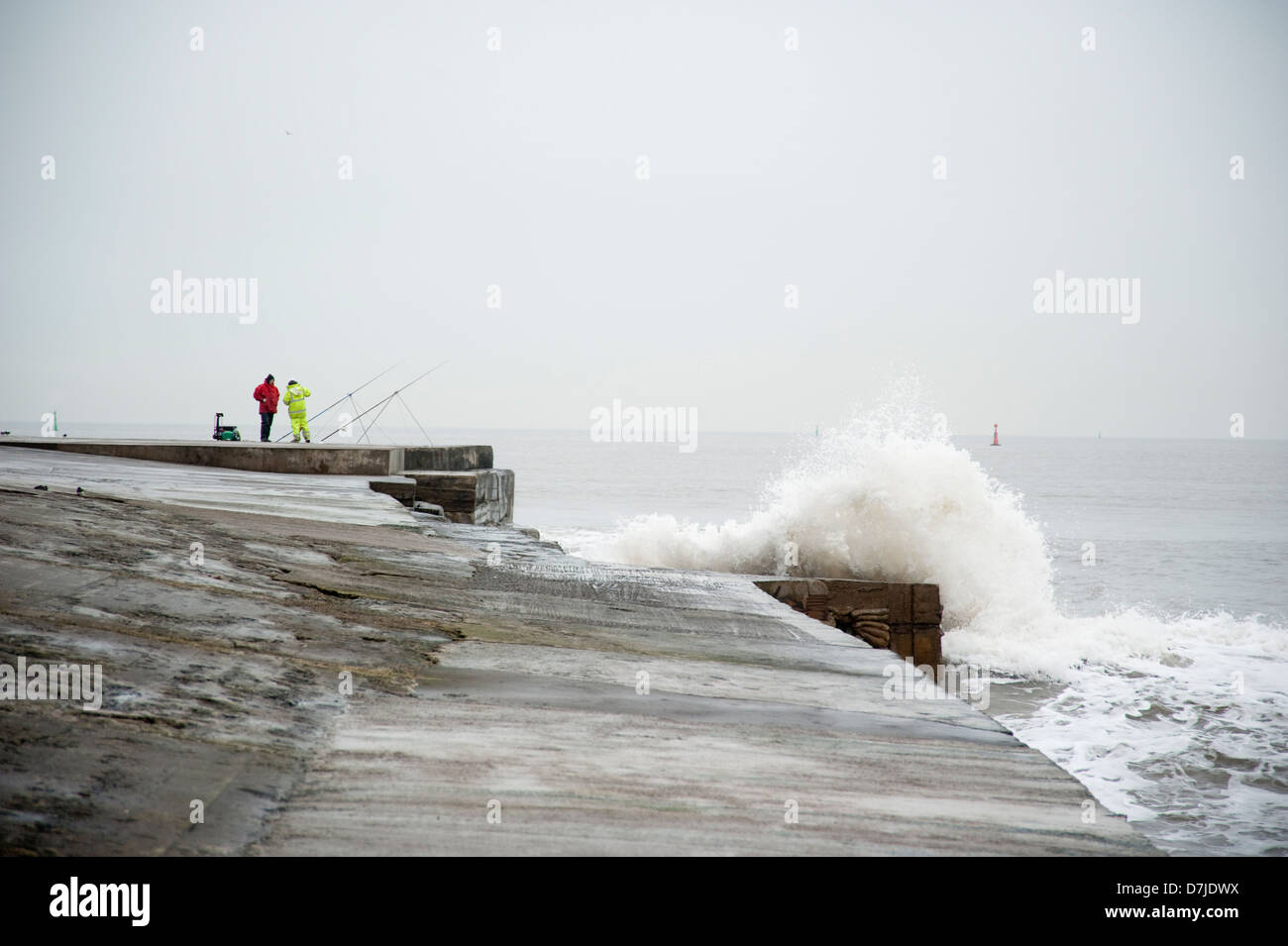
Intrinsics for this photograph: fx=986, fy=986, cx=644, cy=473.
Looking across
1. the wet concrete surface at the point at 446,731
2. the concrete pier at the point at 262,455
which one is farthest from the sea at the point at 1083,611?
the concrete pier at the point at 262,455

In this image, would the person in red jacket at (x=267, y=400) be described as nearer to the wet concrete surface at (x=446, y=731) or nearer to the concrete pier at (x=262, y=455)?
the concrete pier at (x=262, y=455)

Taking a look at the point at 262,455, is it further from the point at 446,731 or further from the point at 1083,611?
the point at 1083,611

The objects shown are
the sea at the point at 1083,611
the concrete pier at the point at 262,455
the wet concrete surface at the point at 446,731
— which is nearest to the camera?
the wet concrete surface at the point at 446,731

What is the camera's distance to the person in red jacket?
1708 centimetres

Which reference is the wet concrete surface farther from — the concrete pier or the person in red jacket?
the person in red jacket

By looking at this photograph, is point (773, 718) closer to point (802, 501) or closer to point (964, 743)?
point (964, 743)

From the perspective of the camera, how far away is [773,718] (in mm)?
2705

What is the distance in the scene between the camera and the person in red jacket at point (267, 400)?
17.1 m

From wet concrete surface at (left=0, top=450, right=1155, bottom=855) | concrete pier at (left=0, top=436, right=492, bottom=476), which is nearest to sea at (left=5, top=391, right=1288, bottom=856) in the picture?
wet concrete surface at (left=0, top=450, right=1155, bottom=855)

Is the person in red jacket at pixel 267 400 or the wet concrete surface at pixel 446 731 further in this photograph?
the person in red jacket at pixel 267 400

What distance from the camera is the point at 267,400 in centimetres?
1711

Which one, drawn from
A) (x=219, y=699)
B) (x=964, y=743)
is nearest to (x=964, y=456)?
(x=964, y=743)
